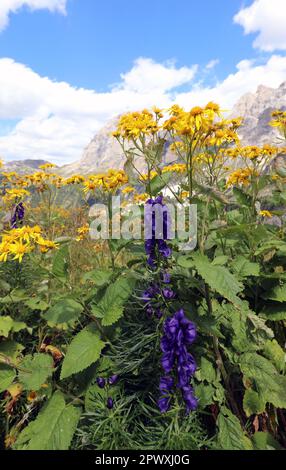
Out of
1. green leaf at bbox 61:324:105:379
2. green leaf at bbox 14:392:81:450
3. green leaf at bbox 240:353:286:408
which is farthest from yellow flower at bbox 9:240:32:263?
green leaf at bbox 240:353:286:408

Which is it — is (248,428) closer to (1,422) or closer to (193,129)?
(1,422)

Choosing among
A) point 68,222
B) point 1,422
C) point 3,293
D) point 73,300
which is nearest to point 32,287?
point 3,293

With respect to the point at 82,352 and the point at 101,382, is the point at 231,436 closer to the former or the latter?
the point at 101,382

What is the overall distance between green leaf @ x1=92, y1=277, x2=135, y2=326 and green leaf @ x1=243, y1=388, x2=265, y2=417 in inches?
41.4

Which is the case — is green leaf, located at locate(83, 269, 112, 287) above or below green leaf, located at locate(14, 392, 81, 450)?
above

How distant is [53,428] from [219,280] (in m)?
1.50

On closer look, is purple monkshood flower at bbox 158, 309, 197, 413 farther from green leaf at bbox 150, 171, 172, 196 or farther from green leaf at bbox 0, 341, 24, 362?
green leaf at bbox 0, 341, 24, 362

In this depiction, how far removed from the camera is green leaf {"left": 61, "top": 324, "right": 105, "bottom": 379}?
2.69 m

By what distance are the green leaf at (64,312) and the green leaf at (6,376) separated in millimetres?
509

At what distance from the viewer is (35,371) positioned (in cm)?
293

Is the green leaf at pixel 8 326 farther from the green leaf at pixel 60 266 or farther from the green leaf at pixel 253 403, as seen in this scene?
the green leaf at pixel 253 403

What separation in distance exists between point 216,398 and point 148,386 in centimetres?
46
